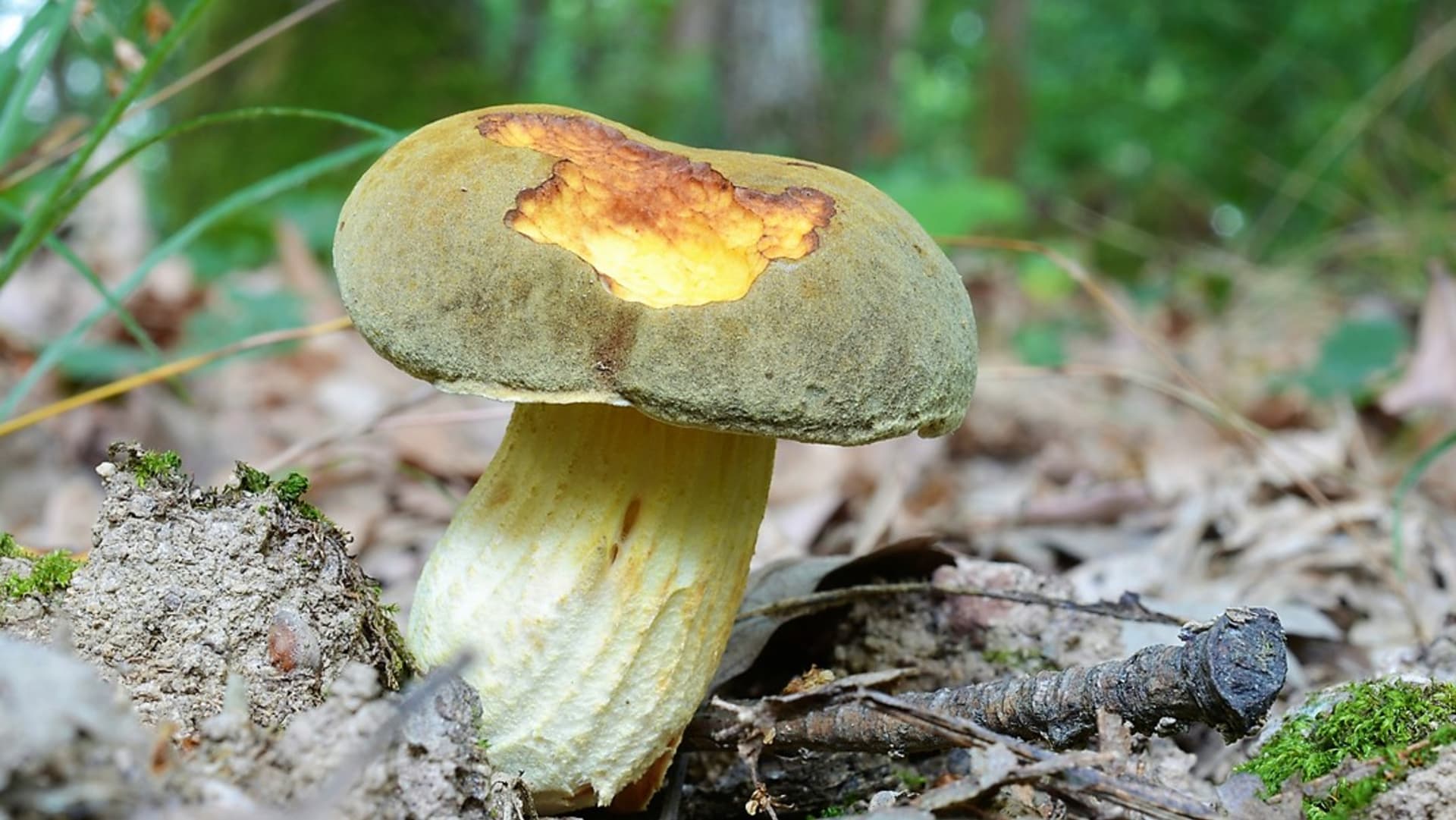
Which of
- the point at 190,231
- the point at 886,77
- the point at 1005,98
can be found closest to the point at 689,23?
the point at 886,77

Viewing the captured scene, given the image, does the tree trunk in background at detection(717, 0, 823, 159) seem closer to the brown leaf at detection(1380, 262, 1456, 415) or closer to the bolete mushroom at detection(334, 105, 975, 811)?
the brown leaf at detection(1380, 262, 1456, 415)

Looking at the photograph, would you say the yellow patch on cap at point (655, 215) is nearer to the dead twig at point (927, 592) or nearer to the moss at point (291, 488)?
the moss at point (291, 488)

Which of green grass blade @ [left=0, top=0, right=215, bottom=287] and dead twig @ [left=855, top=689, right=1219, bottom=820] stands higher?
green grass blade @ [left=0, top=0, right=215, bottom=287]

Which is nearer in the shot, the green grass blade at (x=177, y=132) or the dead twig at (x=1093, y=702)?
the dead twig at (x=1093, y=702)

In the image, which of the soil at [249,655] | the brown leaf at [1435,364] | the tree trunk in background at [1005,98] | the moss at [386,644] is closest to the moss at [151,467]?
the soil at [249,655]

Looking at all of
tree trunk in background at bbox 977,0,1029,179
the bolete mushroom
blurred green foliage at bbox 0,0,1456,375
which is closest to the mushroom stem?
the bolete mushroom

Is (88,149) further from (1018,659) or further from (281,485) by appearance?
(1018,659)
